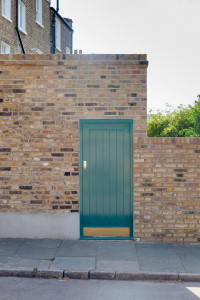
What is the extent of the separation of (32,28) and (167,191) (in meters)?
16.1

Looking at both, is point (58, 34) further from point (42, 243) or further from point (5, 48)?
point (42, 243)

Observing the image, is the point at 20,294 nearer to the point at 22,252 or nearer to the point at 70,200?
the point at 22,252

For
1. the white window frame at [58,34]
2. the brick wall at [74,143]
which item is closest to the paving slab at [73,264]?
the brick wall at [74,143]

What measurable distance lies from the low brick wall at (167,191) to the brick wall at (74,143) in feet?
0.07

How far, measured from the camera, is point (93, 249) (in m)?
7.12

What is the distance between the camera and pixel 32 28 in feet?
68.9

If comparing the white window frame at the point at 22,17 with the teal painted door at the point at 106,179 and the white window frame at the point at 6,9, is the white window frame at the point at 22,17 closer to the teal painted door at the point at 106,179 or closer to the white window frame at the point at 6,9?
the white window frame at the point at 6,9

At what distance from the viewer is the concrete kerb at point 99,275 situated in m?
5.84

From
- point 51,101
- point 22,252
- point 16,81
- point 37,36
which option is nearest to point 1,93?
point 16,81

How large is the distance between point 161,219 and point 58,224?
2088 mm

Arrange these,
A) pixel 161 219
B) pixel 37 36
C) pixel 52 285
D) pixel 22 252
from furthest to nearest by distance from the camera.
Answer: pixel 37 36 < pixel 161 219 < pixel 22 252 < pixel 52 285

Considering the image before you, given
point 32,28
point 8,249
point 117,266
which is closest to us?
point 117,266

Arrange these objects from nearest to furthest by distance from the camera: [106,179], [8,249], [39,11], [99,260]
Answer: [99,260], [8,249], [106,179], [39,11]

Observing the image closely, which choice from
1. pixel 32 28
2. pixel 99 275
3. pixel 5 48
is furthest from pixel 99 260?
pixel 32 28
